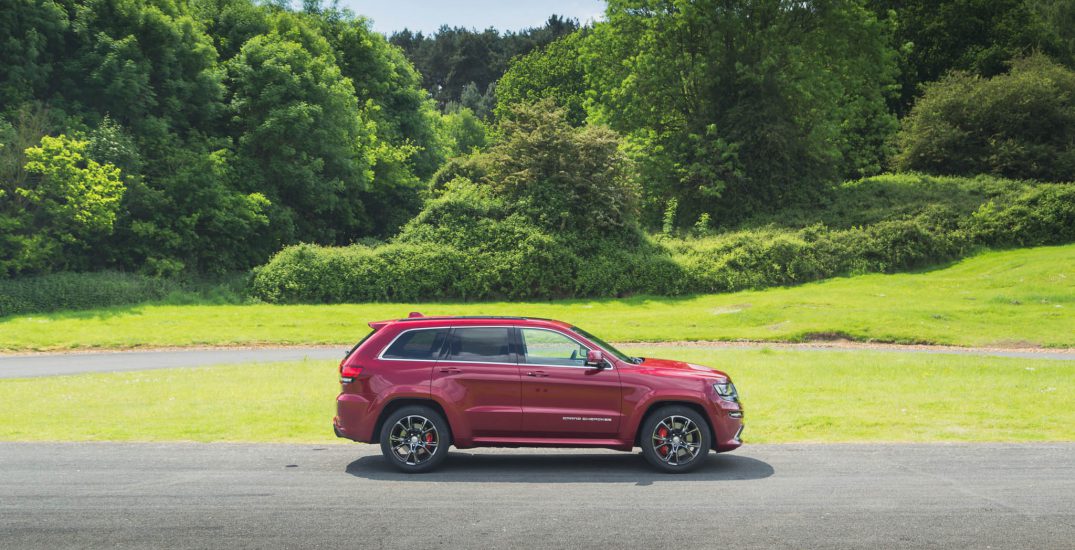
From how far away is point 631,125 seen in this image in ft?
157

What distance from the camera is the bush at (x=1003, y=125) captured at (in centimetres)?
4391

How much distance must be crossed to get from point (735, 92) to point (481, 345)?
3856 centimetres

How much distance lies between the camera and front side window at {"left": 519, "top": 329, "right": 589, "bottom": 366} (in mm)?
10664

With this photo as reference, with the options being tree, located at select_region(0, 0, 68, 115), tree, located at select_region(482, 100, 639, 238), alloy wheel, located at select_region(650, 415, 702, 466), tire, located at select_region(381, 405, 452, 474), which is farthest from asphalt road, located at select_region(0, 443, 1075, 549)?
tree, located at select_region(482, 100, 639, 238)

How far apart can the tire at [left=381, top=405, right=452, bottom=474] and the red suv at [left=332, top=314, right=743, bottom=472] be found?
0.01 metres

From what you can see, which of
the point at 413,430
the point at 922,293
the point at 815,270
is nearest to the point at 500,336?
the point at 413,430

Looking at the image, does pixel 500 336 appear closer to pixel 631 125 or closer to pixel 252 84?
pixel 252 84

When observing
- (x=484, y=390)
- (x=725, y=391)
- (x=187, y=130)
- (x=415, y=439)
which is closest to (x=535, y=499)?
(x=484, y=390)

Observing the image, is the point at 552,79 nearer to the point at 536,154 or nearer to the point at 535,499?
the point at 536,154

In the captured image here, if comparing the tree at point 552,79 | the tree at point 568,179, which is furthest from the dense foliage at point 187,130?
the tree at point 552,79

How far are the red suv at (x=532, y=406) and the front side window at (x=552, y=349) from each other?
3 cm

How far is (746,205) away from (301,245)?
888 inches

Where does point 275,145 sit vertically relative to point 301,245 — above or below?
above

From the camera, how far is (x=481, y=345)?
10734 millimetres
